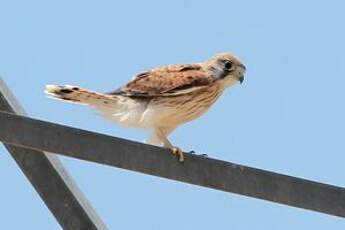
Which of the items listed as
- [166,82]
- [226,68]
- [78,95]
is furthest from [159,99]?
[226,68]

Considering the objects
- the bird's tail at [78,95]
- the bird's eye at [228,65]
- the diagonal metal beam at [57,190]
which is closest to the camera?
the diagonal metal beam at [57,190]

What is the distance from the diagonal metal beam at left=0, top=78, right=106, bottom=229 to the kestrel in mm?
1925

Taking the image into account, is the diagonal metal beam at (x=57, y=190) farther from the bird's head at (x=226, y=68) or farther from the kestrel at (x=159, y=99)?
the bird's head at (x=226, y=68)

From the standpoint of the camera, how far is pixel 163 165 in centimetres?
405

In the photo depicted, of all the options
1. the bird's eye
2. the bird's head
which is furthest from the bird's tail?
the bird's eye

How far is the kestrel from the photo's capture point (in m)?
6.38

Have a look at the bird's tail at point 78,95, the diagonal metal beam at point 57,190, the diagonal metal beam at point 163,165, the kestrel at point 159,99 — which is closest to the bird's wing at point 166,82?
the kestrel at point 159,99

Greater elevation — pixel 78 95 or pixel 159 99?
pixel 159 99

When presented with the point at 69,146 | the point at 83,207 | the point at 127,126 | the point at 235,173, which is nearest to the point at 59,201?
the point at 83,207

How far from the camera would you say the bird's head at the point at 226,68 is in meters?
6.87

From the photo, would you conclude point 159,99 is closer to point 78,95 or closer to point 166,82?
point 166,82

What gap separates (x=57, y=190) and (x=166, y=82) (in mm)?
2469

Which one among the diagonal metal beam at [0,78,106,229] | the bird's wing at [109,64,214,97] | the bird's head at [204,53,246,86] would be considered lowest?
the diagonal metal beam at [0,78,106,229]

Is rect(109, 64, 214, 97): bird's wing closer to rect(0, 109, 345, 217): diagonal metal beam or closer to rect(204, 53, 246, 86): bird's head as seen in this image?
rect(204, 53, 246, 86): bird's head
